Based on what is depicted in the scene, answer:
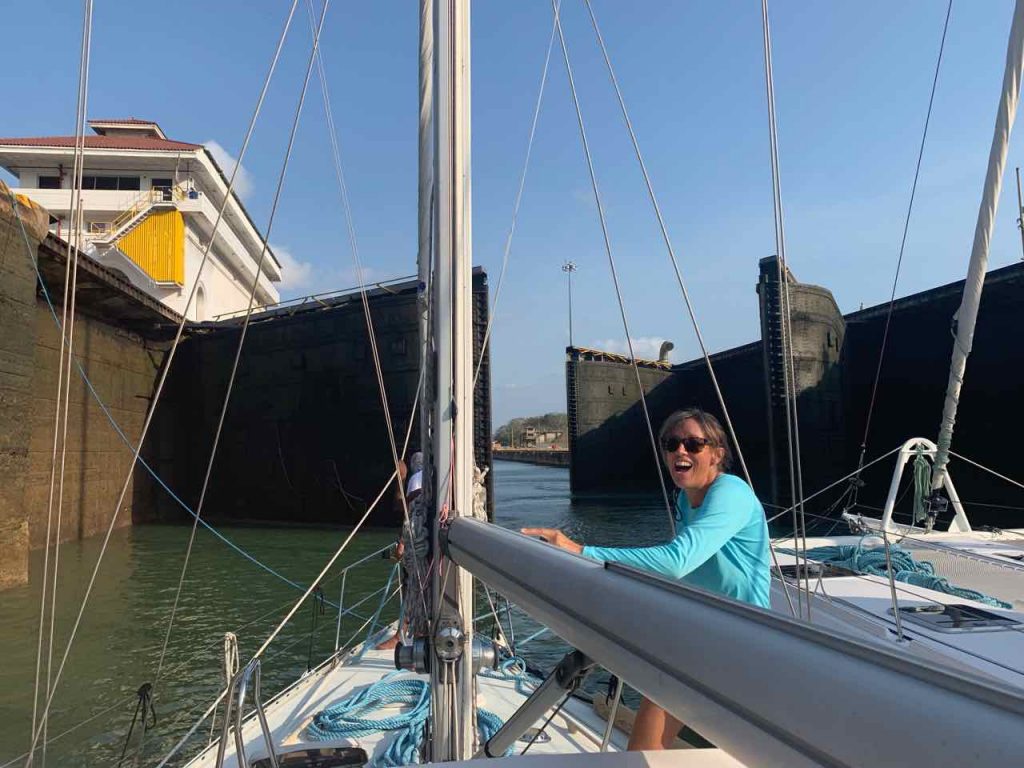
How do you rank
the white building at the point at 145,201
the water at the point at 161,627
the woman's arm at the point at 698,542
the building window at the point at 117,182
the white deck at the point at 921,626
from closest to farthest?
1. the woman's arm at the point at 698,542
2. the white deck at the point at 921,626
3. the water at the point at 161,627
4. the white building at the point at 145,201
5. the building window at the point at 117,182

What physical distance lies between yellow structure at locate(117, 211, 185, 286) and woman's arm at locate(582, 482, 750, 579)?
2018 centimetres

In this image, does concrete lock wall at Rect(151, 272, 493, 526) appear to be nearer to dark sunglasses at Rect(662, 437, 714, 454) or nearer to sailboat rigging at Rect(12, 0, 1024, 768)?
sailboat rigging at Rect(12, 0, 1024, 768)

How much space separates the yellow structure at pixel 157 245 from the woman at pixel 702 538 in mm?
20021

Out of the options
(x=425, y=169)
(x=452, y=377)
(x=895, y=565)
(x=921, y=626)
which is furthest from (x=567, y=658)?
(x=895, y=565)

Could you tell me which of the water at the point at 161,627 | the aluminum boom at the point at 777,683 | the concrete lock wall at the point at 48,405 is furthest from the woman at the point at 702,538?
the concrete lock wall at the point at 48,405

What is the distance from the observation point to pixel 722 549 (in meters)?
1.69

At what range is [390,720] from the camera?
112 inches

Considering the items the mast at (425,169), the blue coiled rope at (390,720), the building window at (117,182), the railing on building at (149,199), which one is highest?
the building window at (117,182)

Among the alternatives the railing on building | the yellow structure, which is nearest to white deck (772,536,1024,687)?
the yellow structure

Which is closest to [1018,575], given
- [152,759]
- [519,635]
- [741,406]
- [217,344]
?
[519,635]

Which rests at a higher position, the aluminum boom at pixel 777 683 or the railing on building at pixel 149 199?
the railing on building at pixel 149 199

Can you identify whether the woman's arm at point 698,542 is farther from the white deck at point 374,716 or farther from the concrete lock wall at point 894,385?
the concrete lock wall at point 894,385

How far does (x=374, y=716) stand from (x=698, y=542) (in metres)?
2.09

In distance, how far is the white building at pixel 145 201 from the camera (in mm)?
18797
